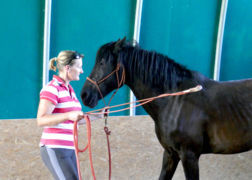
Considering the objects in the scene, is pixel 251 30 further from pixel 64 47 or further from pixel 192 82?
pixel 64 47

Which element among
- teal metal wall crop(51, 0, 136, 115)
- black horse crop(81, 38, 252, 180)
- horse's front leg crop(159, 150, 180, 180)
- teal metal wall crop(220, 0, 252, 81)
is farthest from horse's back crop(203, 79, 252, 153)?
teal metal wall crop(220, 0, 252, 81)

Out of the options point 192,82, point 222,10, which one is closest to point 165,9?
point 222,10

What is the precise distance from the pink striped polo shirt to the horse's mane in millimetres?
613

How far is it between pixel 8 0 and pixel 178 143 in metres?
2.35

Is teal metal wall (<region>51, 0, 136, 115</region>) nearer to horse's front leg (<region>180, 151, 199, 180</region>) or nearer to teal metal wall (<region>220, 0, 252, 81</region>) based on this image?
teal metal wall (<region>220, 0, 252, 81</region>)

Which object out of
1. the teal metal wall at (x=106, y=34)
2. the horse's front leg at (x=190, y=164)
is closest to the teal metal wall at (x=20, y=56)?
the teal metal wall at (x=106, y=34)

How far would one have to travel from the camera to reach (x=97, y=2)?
3449 mm

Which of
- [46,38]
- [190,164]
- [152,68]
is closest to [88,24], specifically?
[46,38]

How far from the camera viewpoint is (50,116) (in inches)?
69.2

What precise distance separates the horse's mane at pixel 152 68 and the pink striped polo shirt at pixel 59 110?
0.61m

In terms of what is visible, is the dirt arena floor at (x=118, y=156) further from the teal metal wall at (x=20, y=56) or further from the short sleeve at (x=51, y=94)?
the short sleeve at (x=51, y=94)

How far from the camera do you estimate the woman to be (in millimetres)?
1767

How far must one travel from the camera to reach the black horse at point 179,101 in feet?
7.43

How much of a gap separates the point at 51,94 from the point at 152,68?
0.87 meters
